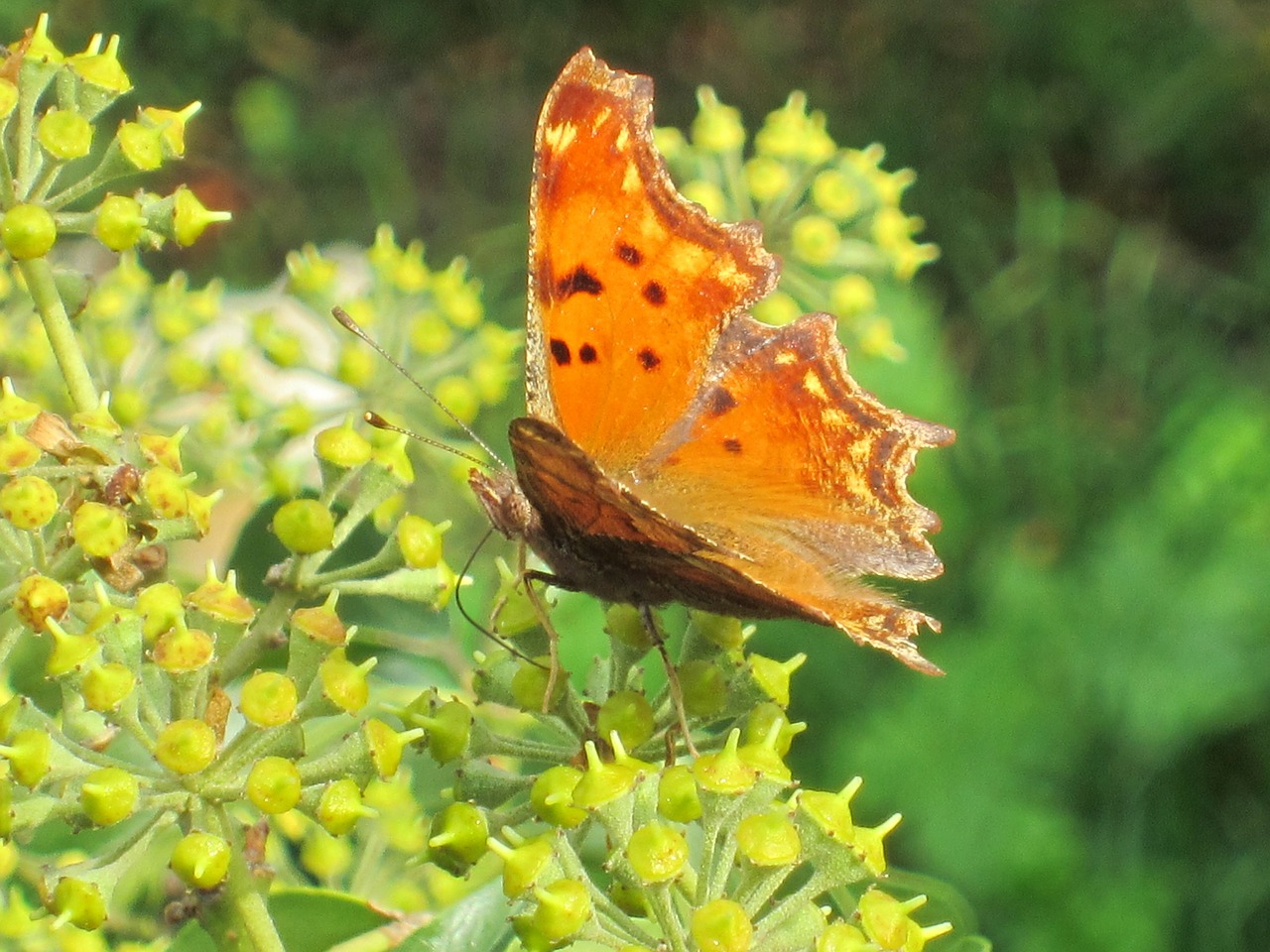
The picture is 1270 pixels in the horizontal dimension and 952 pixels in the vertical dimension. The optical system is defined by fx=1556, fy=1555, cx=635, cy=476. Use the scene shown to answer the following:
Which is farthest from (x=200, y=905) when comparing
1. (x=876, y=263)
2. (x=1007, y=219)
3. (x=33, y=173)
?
(x=1007, y=219)

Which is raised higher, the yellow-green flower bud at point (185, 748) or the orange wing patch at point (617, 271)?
the orange wing patch at point (617, 271)

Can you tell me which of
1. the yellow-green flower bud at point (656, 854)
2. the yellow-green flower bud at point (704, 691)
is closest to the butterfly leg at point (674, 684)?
the yellow-green flower bud at point (704, 691)

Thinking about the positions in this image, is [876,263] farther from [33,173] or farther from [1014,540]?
[1014,540]

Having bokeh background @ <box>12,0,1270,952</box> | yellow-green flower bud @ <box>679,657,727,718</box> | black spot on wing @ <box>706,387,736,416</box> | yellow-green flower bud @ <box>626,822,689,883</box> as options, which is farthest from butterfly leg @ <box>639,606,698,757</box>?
bokeh background @ <box>12,0,1270,952</box>

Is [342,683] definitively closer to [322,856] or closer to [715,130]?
[322,856]

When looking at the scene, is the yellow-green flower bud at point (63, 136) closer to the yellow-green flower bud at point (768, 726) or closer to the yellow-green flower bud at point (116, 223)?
the yellow-green flower bud at point (116, 223)

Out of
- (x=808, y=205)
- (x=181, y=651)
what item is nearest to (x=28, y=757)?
(x=181, y=651)
